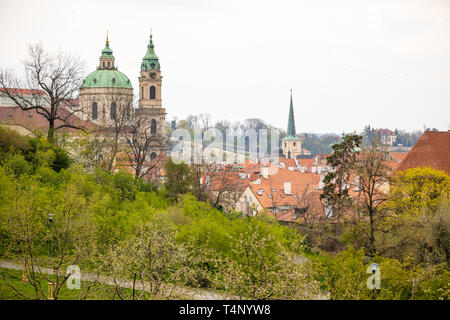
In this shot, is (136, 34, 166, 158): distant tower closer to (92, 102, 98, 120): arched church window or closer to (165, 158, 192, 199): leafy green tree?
(92, 102, 98, 120): arched church window

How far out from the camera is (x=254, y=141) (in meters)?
87.1

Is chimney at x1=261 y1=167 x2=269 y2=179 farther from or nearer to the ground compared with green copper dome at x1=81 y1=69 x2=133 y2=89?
nearer to the ground

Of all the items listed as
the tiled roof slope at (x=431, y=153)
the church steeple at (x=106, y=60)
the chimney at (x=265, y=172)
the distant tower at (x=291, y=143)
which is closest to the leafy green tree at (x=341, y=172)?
the tiled roof slope at (x=431, y=153)

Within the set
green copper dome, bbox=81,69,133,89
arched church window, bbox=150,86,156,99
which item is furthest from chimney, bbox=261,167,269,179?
arched church window, bbox=150,86,156,99

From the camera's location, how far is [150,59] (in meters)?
84.8

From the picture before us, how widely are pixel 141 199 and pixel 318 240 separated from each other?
7313 millimetres

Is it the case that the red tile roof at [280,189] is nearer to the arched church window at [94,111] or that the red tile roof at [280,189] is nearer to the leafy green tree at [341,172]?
Result: the leafy green tree at [341,172]

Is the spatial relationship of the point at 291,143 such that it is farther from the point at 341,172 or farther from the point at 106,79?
the point at 341,172

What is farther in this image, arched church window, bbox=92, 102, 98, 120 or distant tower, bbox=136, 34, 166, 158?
distant tower, bbox=136, 34, 166, 158

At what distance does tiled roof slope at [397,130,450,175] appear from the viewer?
102ft

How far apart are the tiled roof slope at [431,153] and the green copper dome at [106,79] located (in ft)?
177

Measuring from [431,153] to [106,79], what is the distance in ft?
185

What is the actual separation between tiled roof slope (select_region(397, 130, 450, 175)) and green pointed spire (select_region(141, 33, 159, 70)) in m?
57.4

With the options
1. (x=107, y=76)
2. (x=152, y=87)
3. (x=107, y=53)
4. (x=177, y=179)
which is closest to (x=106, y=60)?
(x=107, y=53)
